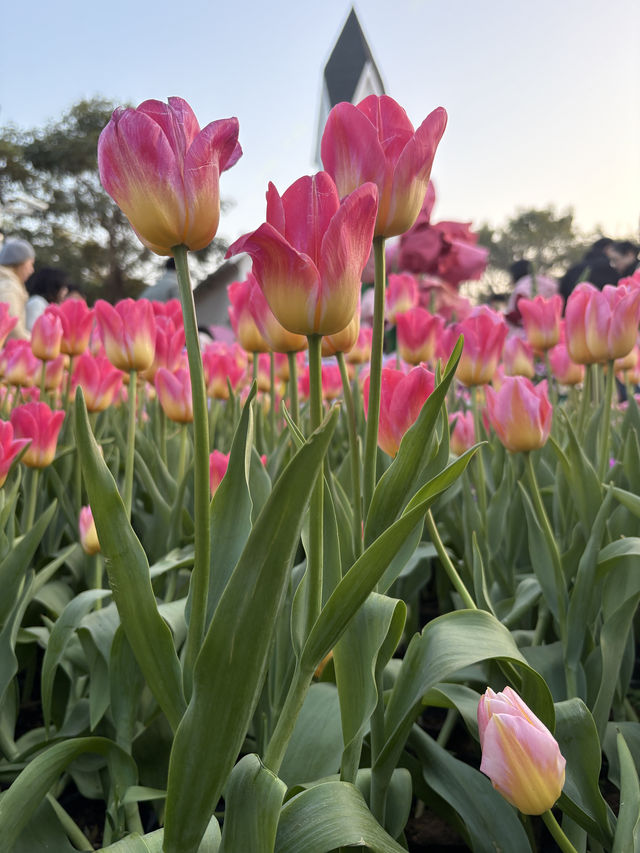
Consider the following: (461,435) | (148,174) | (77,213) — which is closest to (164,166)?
(148,174)

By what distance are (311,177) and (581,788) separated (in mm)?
519

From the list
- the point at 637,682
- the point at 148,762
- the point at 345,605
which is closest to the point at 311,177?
the point at 345,605

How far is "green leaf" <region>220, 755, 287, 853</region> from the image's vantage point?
1.31 feet

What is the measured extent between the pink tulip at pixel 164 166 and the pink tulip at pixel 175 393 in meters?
0.62

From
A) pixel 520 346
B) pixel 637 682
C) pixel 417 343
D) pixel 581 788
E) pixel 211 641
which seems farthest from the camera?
pixel 520 346

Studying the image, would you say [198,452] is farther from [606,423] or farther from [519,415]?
[606,423]

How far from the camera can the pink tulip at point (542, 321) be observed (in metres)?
1.39

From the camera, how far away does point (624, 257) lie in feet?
11.0

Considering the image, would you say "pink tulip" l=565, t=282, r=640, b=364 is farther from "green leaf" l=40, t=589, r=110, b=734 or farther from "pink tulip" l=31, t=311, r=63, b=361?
"pink tulip" l=31, t=311, r=63, b=361

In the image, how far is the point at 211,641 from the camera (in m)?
0.38

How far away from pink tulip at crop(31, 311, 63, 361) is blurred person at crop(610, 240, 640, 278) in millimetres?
2678

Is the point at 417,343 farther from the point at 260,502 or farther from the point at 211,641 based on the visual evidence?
the point at 211,641

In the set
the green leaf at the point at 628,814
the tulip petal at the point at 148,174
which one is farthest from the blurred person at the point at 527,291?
the tulip petal at the point at 148,174

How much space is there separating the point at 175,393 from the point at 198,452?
64cm
